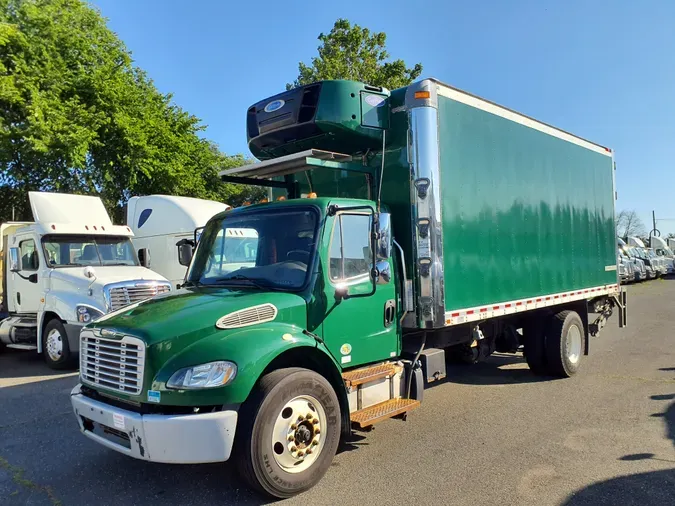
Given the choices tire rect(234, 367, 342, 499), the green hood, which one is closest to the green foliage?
the green hood

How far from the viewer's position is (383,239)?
4.67 meters

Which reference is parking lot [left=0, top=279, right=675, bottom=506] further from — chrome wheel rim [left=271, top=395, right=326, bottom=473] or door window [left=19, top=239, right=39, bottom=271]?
door window [left=19, top=239, right=39, bottom=271]

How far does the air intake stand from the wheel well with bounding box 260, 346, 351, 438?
0.33 meters

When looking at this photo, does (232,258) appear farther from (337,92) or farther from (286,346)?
(337,92)

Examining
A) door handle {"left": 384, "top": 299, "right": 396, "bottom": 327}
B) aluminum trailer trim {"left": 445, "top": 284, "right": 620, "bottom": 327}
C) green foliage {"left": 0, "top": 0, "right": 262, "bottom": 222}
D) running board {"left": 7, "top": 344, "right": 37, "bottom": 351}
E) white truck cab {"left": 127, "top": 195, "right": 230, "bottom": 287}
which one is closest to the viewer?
door handle {"left": 384, "top": 299, "right": 396, "bottom": 327}

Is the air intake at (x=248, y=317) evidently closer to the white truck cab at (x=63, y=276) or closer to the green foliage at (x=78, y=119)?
the white truck cab at (x=63, y=276)

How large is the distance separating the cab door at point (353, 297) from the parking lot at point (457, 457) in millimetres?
1018

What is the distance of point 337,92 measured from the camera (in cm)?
533

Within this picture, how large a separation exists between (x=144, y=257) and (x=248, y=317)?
8.05 metres

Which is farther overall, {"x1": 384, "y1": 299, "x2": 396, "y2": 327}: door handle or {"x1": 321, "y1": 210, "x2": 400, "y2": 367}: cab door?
{"x1": 384, "y1": 299, "x2": 396, "y2": 327}: door handle

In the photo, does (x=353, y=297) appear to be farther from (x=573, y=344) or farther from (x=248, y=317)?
(x=573, y=344)

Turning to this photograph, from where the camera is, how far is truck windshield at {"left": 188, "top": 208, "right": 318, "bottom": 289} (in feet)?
15.1

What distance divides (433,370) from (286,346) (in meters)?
2.17

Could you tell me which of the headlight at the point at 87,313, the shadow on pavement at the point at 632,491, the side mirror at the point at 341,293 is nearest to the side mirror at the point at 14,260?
the headlight at the point at 87,313
